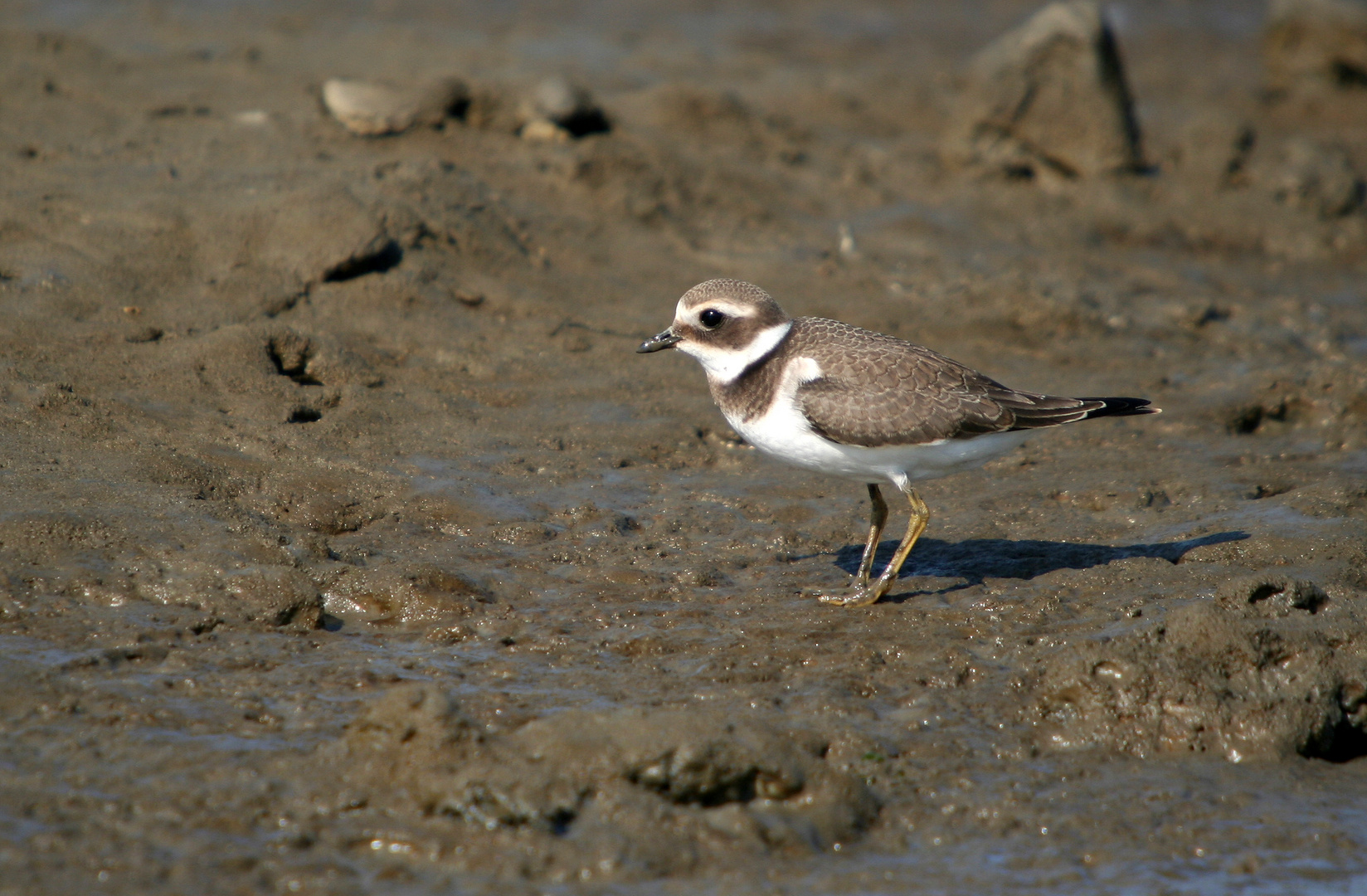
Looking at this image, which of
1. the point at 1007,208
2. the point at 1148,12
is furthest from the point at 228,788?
the point at 1148,12

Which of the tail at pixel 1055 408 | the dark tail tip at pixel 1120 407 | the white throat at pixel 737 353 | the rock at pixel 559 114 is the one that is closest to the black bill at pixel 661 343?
the white throat at pixel 737 353

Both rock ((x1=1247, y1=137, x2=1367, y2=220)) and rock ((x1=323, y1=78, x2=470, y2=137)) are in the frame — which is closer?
rock ((x1=323, y1=78, x2=470, y2=137))

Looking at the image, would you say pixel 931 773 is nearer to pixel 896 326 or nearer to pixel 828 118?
pixel 896 326

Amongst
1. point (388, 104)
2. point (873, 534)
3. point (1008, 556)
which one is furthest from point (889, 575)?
point (388, 104)

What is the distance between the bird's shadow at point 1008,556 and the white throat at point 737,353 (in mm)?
1282

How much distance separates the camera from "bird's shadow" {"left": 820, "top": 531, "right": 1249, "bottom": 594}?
23.0 feet

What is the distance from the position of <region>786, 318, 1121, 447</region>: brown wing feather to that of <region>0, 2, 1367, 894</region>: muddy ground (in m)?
0.88

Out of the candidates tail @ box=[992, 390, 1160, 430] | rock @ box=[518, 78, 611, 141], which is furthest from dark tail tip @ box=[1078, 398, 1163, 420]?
rock @ box=[518, 78, 611, 141]

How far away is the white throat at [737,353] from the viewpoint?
6852mm

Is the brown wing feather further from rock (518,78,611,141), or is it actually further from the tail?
rock (518,78,611,141)

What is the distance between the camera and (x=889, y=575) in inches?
263

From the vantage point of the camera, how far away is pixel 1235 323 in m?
11.0

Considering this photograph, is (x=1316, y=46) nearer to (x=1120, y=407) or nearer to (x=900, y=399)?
(x=1120, y=407)

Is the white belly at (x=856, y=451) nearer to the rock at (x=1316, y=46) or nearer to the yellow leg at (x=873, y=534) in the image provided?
the yellow leg at (x=873, y=534)
